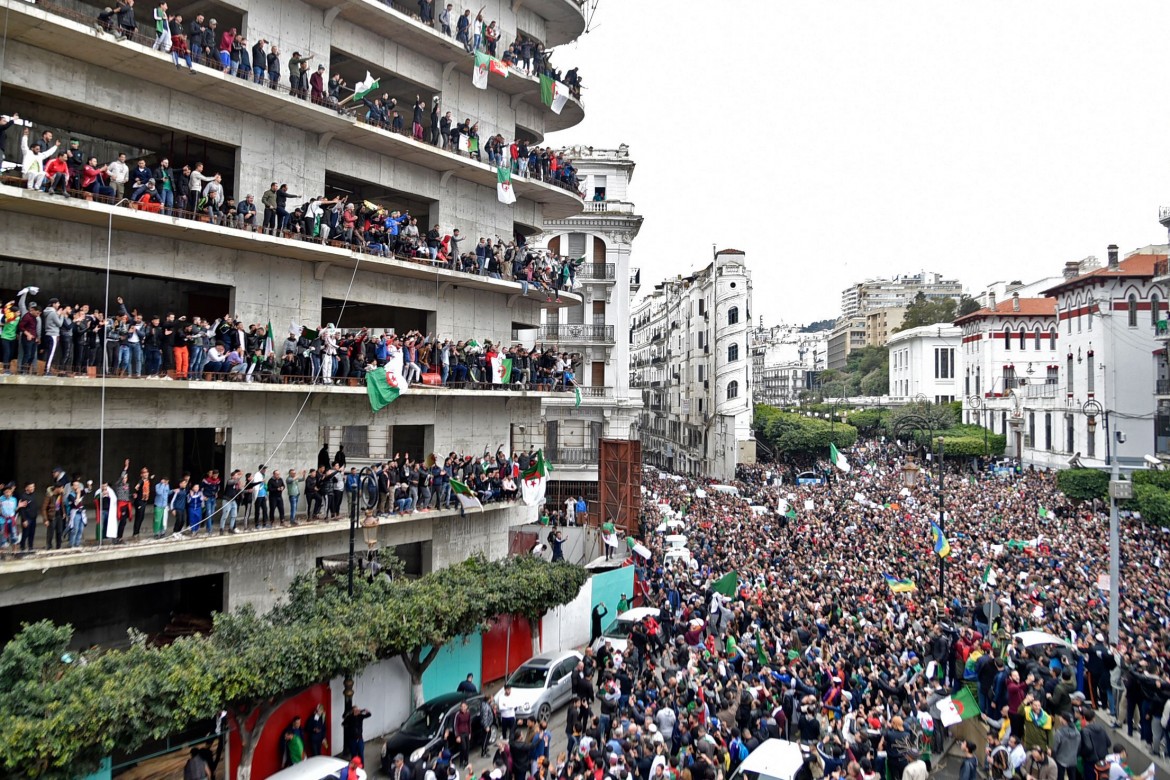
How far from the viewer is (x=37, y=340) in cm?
1537

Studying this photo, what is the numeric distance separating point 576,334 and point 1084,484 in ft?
91.2

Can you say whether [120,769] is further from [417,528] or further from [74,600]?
[417,528]

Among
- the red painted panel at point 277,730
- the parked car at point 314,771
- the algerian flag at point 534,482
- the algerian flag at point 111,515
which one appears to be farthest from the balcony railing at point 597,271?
the parked car at point 314,771

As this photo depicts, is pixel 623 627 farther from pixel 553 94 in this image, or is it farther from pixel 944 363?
pixel 944 363

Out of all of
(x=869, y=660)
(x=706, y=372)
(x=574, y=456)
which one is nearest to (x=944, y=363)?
(x=706, y=372)

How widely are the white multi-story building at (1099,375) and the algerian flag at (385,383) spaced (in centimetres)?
4359

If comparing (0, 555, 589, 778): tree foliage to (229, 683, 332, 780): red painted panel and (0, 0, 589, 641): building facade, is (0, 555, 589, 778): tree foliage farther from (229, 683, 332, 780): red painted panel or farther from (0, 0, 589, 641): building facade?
(0, 0, 589, 641): building facade

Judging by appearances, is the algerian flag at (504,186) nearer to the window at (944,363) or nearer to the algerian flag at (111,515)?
the algerian flag at (111,515)

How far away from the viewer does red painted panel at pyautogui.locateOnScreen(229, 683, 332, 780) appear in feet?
54.1

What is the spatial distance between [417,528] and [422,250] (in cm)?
798

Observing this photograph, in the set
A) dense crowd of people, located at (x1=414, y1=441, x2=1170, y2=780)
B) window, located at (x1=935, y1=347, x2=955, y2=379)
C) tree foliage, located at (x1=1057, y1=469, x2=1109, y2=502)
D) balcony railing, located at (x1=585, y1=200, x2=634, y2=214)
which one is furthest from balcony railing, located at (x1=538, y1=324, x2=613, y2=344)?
window, located at (x1=935, y1=347, x2=955, y2=379)

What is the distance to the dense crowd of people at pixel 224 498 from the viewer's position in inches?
604

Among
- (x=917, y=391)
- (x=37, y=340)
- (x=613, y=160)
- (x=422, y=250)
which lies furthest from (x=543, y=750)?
(x=917, y=391)

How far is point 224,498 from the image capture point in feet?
60.8
